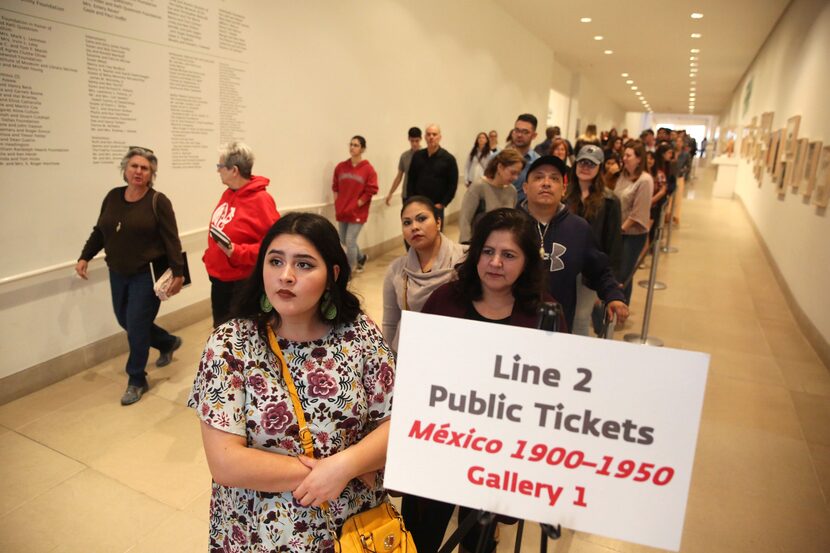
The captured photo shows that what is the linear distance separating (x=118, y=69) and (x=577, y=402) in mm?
4295

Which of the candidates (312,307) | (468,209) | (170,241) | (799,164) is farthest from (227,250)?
(799,164)

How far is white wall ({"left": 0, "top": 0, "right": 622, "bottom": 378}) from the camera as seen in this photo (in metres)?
3.55

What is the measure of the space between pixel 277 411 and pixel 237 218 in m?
2.15

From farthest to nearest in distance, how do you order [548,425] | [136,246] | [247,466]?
[136,246] < [247,466] < [548,425]

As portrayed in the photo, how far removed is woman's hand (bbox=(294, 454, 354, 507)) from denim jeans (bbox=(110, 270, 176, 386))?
108 inches

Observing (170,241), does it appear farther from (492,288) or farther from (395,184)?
(395,184)

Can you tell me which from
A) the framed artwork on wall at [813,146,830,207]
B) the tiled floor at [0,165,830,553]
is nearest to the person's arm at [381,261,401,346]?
the tiled floor at [0,165,830,553]

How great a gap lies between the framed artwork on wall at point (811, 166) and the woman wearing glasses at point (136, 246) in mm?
6394

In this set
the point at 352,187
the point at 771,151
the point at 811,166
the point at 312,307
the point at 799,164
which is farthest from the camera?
the point at 771,151

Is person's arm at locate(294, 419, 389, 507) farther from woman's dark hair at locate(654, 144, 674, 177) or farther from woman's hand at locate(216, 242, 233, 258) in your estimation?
woman's dark hair at locate(654, 144, 674, 177)

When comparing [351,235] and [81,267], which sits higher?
[81,267]

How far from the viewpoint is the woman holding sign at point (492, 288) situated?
73.7 inches

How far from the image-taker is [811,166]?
5.84m

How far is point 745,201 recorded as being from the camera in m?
14.2
